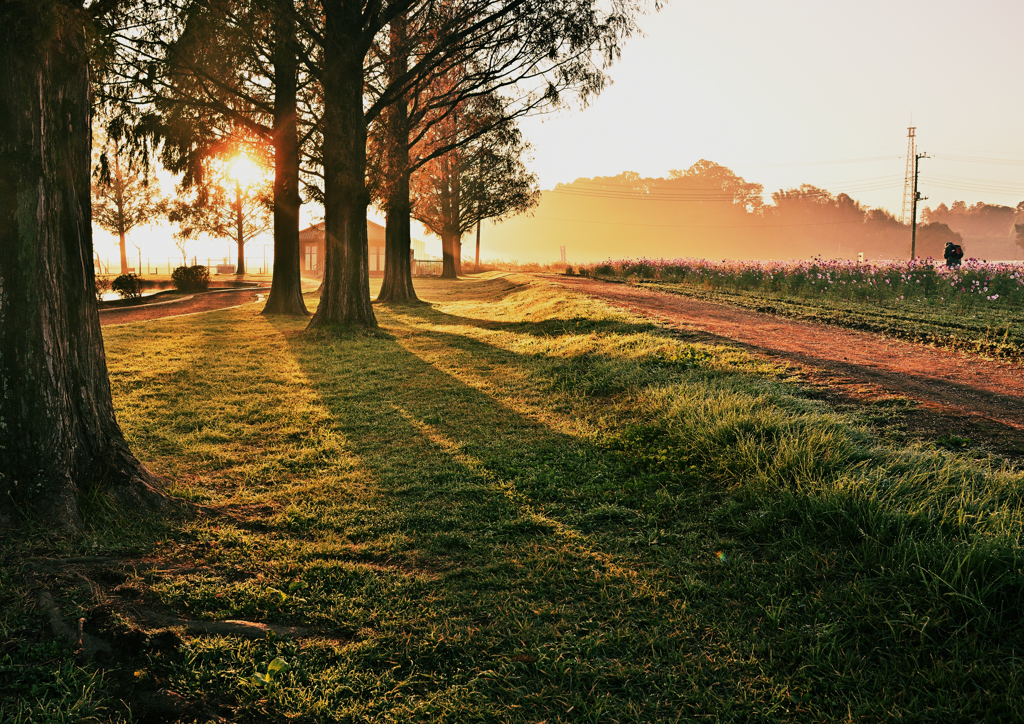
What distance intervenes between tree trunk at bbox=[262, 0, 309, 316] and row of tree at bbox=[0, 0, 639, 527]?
0.05 metres

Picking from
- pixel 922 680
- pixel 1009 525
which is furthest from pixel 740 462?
pixel 922 680

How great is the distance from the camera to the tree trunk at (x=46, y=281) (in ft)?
11.2

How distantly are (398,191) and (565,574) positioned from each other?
629 inches

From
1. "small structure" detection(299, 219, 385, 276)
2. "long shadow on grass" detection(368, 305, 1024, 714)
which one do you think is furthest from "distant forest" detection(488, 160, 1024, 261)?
"long shadow on grass" detection(368, 305, 1024, 714)

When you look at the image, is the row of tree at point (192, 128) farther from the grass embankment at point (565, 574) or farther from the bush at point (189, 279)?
the bush at point (189, 279)

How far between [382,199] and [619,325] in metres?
10.3

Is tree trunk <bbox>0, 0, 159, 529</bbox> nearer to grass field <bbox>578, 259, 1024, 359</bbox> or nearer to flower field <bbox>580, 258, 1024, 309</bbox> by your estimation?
grass field <bbox>578, 259, 1024, 359</bbox>

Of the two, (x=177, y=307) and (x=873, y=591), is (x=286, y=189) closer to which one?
(x=177, y=307)

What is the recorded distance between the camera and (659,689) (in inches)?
99.1

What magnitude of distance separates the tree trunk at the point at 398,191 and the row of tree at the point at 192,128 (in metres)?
0.07

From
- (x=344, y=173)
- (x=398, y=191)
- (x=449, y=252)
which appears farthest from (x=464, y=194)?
(x=344, y=173)

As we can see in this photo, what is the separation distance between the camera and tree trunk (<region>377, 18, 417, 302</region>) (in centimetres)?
1541

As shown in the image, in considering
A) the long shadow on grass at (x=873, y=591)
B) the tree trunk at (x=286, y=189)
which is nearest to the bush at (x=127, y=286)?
the tree trunk at (x=286, y=189)

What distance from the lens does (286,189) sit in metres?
15.9
